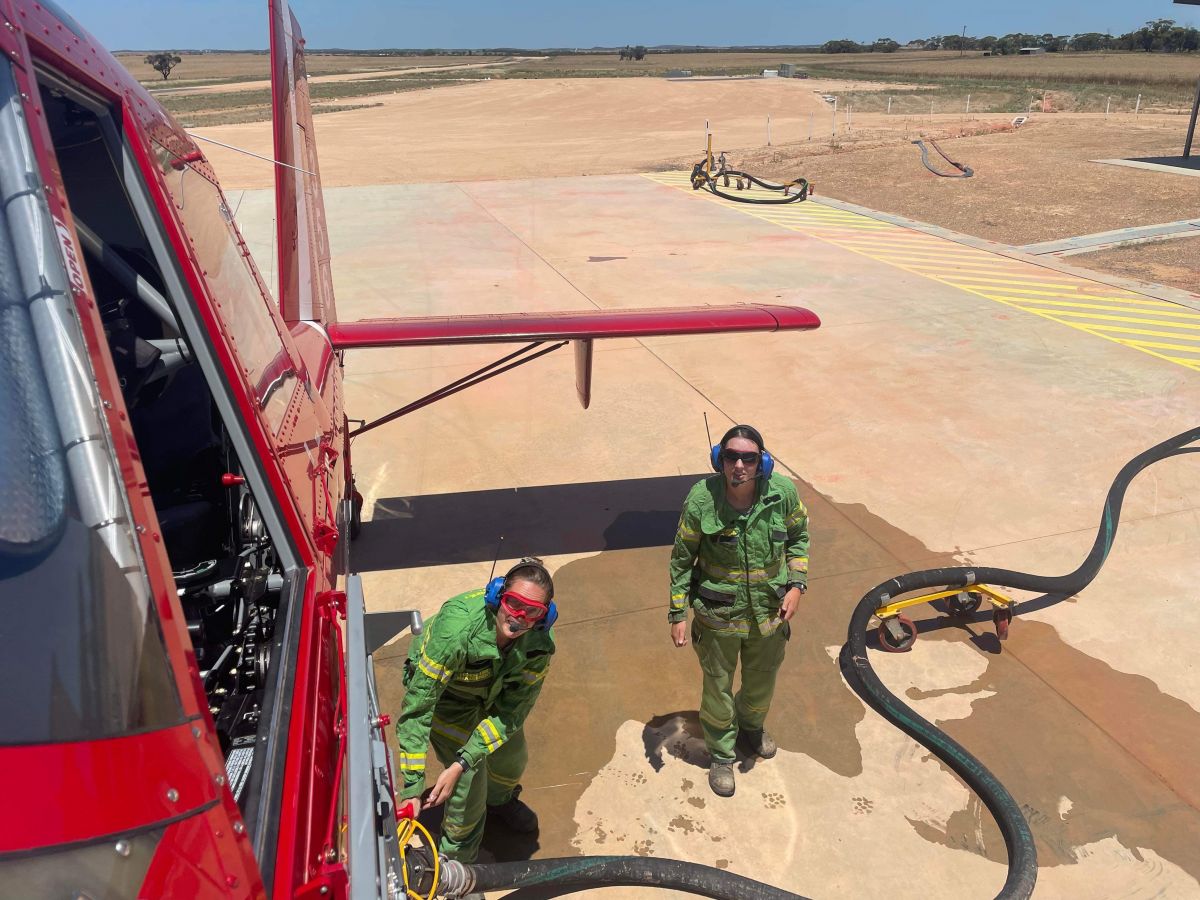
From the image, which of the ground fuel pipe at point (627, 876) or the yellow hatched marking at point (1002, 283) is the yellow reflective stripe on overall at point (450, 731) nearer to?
the ground fuel pipe at point (627, 876)

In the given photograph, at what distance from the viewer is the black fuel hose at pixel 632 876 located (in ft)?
11.0

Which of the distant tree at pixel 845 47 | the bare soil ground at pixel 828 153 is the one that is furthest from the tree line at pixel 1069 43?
the bare soil ground at pixel 828 153

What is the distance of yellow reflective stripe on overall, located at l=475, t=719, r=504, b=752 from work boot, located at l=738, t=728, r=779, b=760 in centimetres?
179

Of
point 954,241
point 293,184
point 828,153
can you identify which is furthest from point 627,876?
point 828,153

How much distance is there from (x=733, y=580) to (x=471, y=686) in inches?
54.5

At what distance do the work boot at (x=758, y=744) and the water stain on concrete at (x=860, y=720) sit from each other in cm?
13

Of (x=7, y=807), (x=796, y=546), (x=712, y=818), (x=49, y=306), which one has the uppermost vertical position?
(x=49, y=306)

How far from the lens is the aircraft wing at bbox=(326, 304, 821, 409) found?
6148mm

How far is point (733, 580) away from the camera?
4.05 m

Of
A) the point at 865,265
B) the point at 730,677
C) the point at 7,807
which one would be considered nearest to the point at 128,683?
the point at 7,807

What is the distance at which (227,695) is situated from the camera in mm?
2648

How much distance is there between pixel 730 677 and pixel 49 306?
339 centimetres

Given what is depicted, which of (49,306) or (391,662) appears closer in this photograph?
(49,306)

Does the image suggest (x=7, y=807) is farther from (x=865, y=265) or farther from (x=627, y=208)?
(x=627, y=208)
